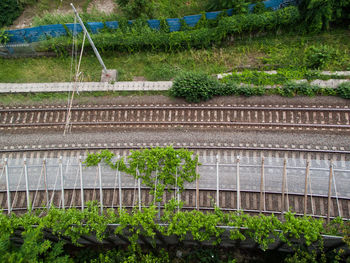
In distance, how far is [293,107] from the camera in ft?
73.8

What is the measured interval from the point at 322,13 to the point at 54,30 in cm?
2409

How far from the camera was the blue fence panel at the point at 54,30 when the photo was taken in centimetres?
2628

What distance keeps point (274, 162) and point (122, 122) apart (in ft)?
40.2

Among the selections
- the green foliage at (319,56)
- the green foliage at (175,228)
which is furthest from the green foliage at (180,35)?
the green foliage at (175,228)

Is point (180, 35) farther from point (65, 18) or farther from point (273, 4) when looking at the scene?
point (65, 18)

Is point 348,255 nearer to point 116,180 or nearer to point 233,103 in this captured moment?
point 233,103

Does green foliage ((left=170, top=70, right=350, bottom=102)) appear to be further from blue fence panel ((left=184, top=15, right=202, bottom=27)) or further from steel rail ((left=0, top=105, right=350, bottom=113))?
blue fence panel ((left=184, top=15, right=202, bottom=27))

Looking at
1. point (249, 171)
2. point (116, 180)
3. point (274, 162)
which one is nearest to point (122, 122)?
point (116, 180)

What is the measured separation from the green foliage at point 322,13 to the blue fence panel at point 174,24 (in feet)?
36.5

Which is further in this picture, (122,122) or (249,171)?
(122,122)

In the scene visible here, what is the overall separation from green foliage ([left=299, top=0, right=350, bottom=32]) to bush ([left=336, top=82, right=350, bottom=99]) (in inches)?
235

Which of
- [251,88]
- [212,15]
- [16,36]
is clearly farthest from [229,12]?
[16,36]

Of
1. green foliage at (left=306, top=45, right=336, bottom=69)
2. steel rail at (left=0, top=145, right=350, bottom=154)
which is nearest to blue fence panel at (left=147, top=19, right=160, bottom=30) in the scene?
steel rail at (left=0, top=145, right=350, bottom=154)

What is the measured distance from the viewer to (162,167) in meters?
19.4
